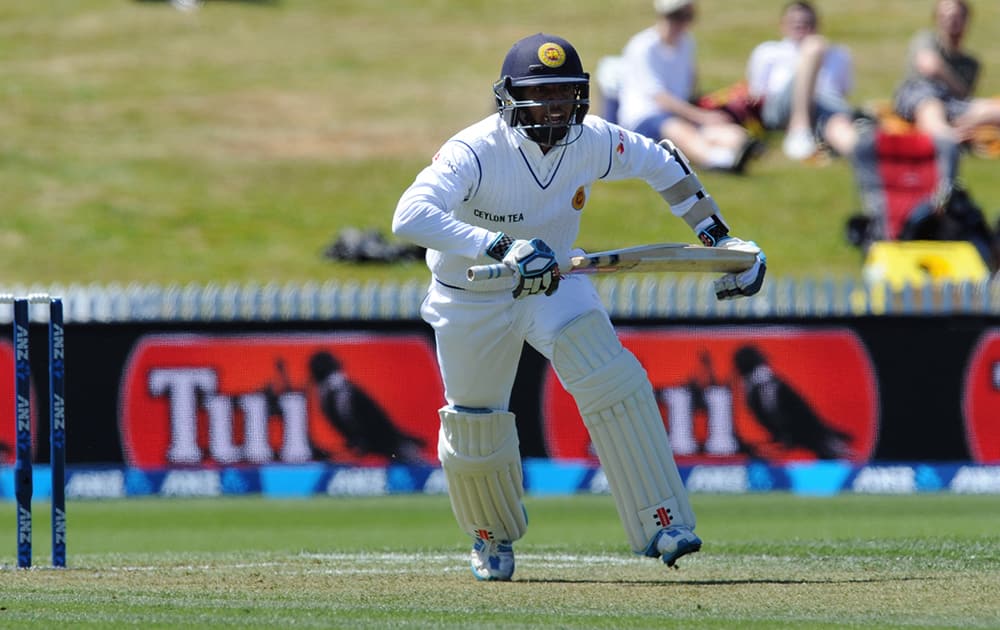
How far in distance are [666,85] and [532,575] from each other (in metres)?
10.1

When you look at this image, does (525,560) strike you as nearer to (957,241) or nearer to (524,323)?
(524,323)

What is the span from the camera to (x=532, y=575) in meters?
7.36

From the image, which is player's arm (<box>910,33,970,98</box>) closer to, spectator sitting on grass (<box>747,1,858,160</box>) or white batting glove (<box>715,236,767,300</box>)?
spectator sitting on grass (<box>747,1,858,160</box>)

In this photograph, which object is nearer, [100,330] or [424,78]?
[100,330]

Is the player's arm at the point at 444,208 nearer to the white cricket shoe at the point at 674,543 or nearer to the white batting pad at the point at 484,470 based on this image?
the white batting pad at the point at 484,470

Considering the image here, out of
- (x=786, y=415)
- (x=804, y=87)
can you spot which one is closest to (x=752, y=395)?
(x=786, y=415)

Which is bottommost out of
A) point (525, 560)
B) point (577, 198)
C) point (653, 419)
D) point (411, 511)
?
point (411, 511)

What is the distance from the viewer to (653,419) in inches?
275

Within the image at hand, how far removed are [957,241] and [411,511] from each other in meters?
6.85

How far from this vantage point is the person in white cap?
1650cm

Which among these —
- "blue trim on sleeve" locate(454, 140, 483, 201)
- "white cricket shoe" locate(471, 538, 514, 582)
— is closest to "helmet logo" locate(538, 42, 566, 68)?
"blue trim on sleeve" locate(454, 140, 483, 201)

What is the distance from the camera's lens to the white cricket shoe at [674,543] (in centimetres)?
677

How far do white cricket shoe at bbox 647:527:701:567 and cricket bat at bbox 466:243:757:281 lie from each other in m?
1.01

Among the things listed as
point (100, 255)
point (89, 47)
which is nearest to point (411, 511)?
point (100, 255)
